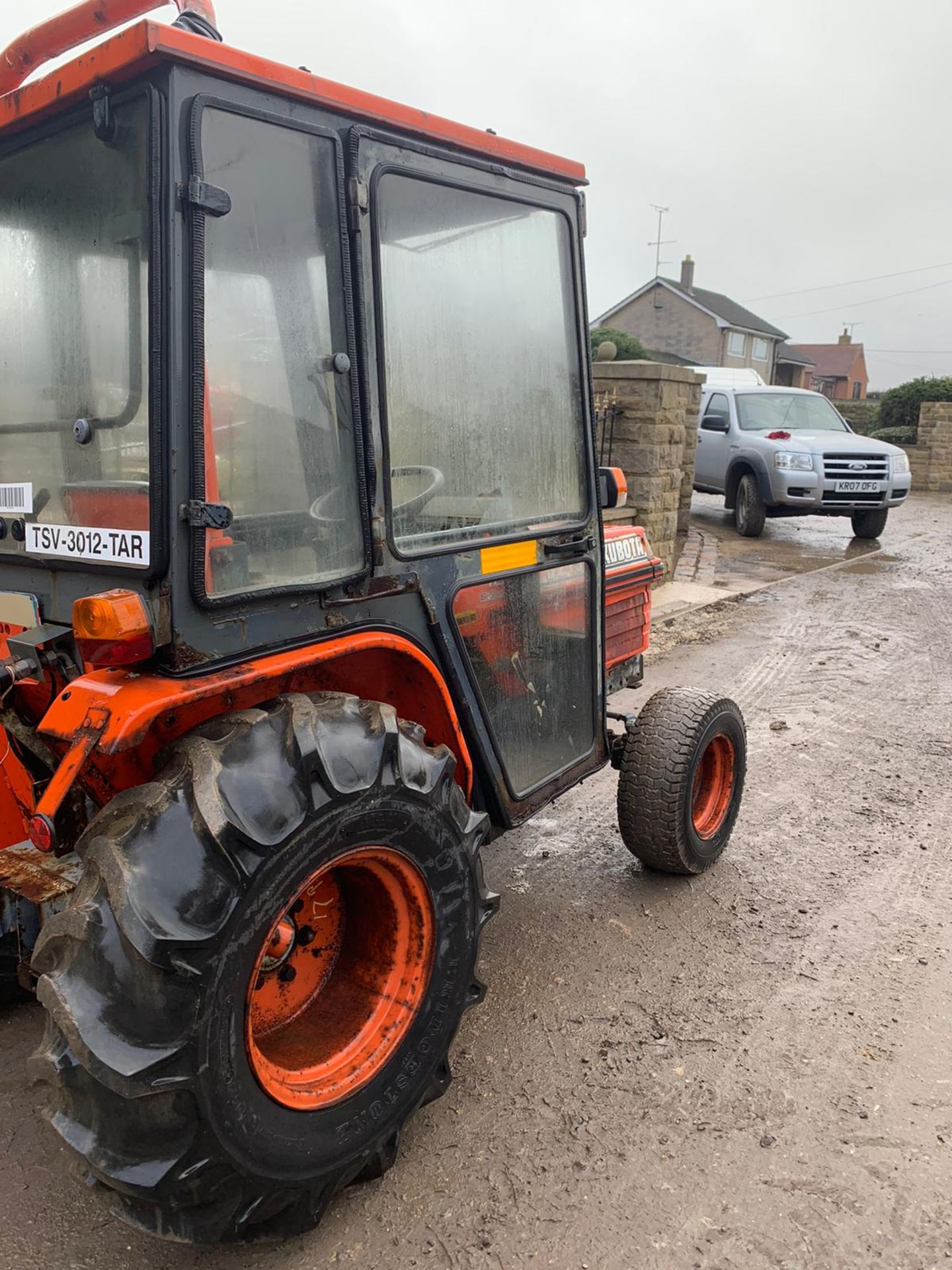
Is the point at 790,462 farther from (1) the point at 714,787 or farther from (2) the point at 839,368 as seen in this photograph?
(2) the point at 839,368

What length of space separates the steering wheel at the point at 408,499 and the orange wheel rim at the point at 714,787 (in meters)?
1.73

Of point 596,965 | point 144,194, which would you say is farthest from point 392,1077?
point 144,194

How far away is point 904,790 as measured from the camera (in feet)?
14.8

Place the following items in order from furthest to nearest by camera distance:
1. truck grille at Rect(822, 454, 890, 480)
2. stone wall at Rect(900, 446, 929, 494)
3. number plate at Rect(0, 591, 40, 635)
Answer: stone wall at Rect(900, 446, 929, 494) < truck grille at Rect(822, 454, 890, 480) < number plate at Rect(0, 591, 40, 635)

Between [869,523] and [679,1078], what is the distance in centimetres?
1106

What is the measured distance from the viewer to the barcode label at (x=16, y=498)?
2242 millimetres

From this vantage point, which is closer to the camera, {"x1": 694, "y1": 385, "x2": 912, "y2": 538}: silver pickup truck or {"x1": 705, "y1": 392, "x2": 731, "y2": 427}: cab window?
{"x1": 694, "y1": 385, "x2": 912, "y2": 538}: silver pickup truck

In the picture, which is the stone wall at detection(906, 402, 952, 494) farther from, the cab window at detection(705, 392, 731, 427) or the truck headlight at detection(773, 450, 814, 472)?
the truck headlight at detection(773, 450, 814, 472)

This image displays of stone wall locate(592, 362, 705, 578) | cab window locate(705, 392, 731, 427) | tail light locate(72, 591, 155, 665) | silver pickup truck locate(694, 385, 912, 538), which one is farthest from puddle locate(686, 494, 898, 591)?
tail light locate(72, 591, 155, 665)

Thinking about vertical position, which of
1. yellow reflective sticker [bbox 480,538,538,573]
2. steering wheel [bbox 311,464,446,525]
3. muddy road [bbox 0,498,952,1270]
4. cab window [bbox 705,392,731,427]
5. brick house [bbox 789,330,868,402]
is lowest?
muddy road [bbox 0,498,952,1270]

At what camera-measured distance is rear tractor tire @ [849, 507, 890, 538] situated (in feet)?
39.9

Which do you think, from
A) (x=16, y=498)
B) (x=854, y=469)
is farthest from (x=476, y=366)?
(x=854, y=469)

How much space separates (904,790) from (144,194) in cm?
413

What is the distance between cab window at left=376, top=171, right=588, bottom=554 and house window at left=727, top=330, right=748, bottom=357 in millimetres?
43693
